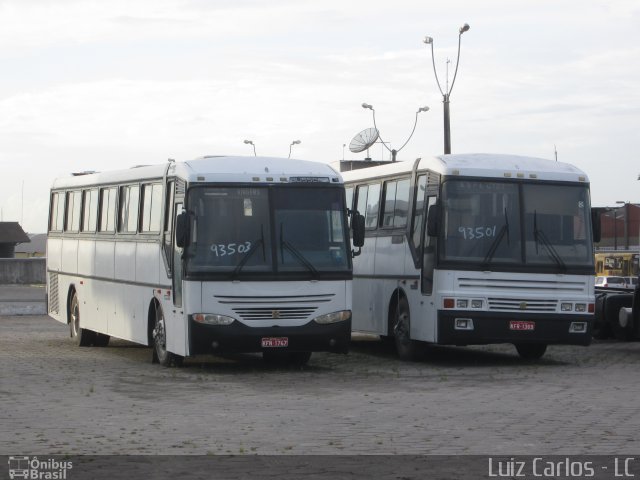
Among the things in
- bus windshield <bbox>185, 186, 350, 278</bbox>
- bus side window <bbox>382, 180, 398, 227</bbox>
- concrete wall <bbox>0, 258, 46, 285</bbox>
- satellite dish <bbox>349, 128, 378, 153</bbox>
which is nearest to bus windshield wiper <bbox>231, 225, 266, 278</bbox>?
bus windshield <bbox>185, 186, 350, 278</bbox>

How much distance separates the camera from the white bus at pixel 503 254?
2138 centimetres

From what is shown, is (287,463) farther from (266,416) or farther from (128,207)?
(128,207)

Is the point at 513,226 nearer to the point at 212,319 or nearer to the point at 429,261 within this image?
the point at 429,261

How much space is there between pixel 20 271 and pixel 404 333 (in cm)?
4022

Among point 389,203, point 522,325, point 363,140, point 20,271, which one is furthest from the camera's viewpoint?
point 20,271

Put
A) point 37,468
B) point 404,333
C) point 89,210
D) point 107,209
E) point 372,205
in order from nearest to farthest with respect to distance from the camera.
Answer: point 37,468 → point 404,333 → point 107,209 → point 372,205 → point 89,210

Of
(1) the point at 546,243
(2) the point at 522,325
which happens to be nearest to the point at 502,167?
(1) the point at 546,243

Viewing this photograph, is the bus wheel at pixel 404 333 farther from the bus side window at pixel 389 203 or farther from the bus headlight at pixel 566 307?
the bus headlight at pixel 566 307

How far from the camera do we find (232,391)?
1748 centimetres

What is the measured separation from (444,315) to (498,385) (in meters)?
3.06

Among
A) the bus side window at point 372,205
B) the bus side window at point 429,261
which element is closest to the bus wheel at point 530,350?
the bus side window at point 429,261

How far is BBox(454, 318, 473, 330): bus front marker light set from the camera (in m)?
21.4

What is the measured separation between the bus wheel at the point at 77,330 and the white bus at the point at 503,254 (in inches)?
287

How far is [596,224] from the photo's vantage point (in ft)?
72.6
